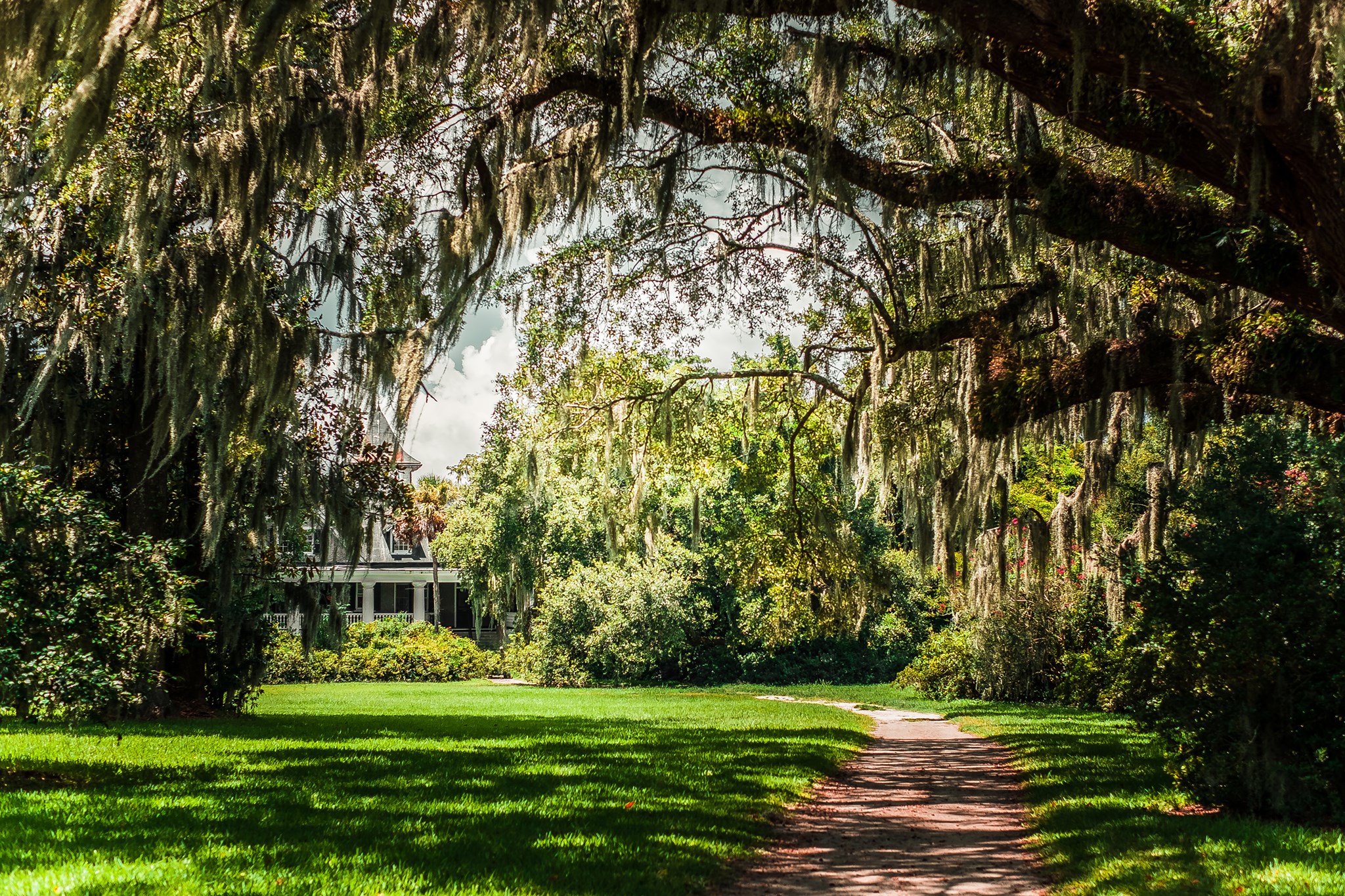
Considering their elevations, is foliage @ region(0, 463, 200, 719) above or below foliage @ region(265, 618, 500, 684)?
above

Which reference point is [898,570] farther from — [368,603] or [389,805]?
[368,603]

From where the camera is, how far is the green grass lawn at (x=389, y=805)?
Result: 4758mm

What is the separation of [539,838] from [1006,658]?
55.6 ft

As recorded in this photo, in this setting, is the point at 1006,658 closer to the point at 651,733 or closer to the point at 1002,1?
the point at 651,733

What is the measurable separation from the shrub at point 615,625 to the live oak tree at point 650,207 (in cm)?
1642

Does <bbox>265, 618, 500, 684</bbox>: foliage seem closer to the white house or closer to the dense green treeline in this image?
the dense green treeline

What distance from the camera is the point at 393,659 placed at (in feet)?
117

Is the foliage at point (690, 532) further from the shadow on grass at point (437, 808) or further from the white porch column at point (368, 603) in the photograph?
the white porch column at point (368, 603)

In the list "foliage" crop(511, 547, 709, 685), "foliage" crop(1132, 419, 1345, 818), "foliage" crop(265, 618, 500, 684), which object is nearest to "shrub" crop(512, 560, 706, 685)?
"foliage" crop(511, 547, 709, 685)

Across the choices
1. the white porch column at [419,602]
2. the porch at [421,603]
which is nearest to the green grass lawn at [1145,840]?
the porch at [421,603]

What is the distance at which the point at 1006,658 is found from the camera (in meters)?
20.9

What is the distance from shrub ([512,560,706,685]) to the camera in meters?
29.8

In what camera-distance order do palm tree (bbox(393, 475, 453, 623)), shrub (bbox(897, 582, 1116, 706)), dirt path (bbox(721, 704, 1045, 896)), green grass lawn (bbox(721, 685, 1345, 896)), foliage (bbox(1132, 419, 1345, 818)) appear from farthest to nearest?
palm tree (bbox(393, 475, 453, 623)), shrub (bbox(897, 582, 1116, 706)), foliage (bbox(1132, 419, 1345, 818)), dirt path (bbox(721, 704, 1045, 896)), green grass lawn (bbox(721, 685, 1345, 896))

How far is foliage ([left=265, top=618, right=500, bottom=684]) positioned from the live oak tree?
20932 millimetres
